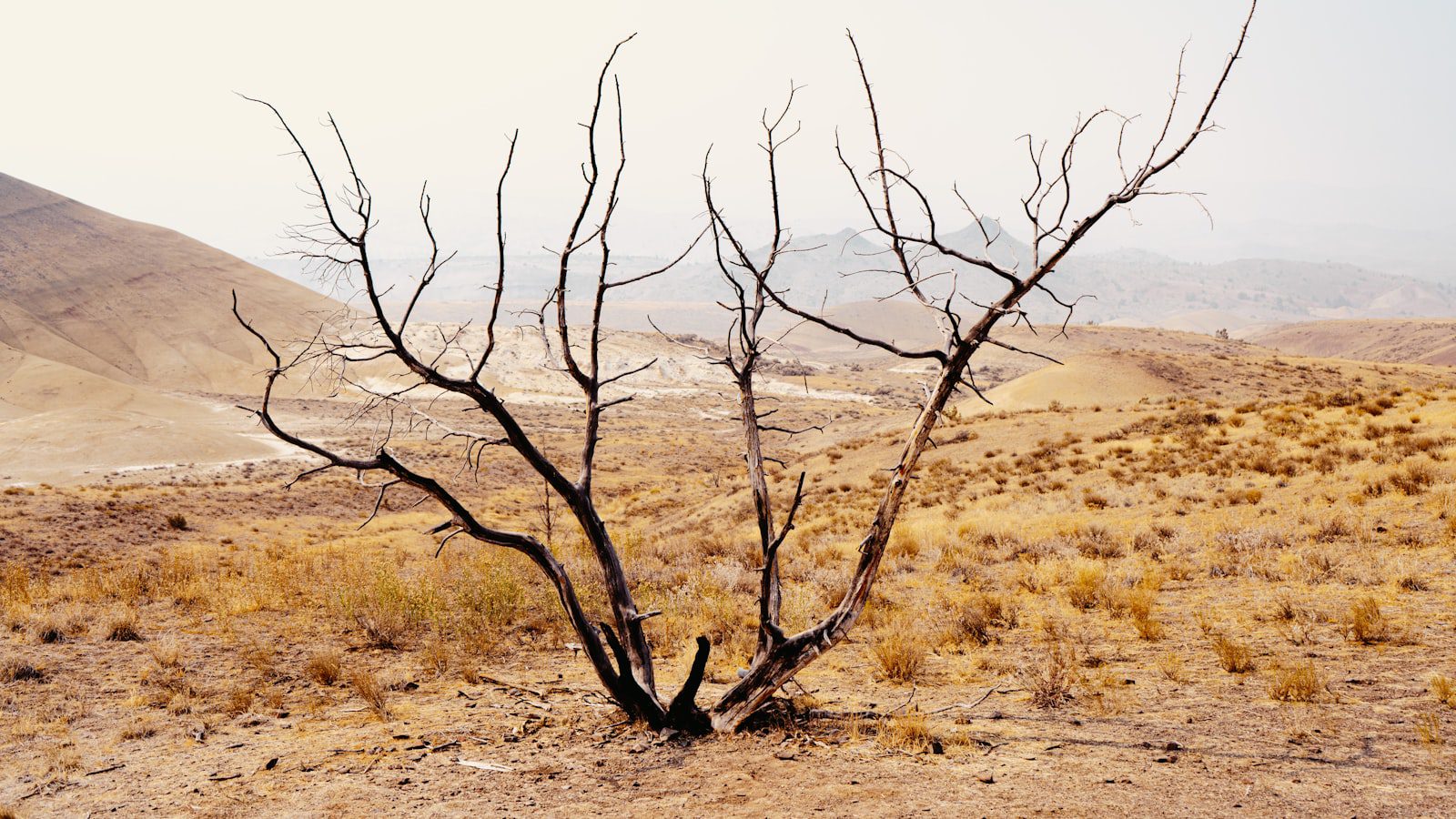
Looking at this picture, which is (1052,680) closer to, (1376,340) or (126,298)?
(126,298)

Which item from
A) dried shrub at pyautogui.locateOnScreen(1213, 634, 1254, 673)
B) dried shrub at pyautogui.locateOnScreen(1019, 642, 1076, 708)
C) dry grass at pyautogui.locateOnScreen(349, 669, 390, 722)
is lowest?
dry grass at pyautogui.locateOnScreen(349, 669, 390, 722)

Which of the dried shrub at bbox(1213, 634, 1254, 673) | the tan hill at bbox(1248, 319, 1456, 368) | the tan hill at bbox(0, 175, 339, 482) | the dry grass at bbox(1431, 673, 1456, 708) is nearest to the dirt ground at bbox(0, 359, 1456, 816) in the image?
the dry grass at bbox(1431, 673, 1456, 708)

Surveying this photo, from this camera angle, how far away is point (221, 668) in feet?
28.4

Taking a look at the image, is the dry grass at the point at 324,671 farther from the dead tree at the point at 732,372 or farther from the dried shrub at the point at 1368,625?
the dried shrub at the point at 1368,625

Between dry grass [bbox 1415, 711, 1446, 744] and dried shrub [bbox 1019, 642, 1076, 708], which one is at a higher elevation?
dry grass [bbox 1415, 711, 1446, 744]

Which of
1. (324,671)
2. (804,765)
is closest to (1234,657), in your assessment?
(804,765)

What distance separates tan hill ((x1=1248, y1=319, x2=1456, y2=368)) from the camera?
4626 inches

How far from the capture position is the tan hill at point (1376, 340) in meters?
118

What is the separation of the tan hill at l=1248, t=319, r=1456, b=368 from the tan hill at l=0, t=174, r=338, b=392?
142 m

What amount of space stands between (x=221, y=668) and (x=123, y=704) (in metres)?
1.21

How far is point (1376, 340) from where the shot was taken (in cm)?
13850

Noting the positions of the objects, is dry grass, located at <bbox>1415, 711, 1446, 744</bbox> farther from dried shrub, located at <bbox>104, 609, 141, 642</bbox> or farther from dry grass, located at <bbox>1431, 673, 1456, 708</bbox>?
dried shrub, located at <bbox>104, 609, 141, 642</bbox>

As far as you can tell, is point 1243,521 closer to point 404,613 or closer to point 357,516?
point 404,613

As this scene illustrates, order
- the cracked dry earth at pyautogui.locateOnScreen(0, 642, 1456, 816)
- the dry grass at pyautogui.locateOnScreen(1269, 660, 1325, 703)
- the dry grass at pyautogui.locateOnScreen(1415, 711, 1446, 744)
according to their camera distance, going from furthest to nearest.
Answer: the dry grass at pyautogui.locateOnScreen(1269, 660, 1325, 703), the dry grass at pyautogui.locateOnScreen(1415, 711, 1446, 744), the cracked dry earth at pyautogui.locateOnScreen(0, 642, 1456, 816)
